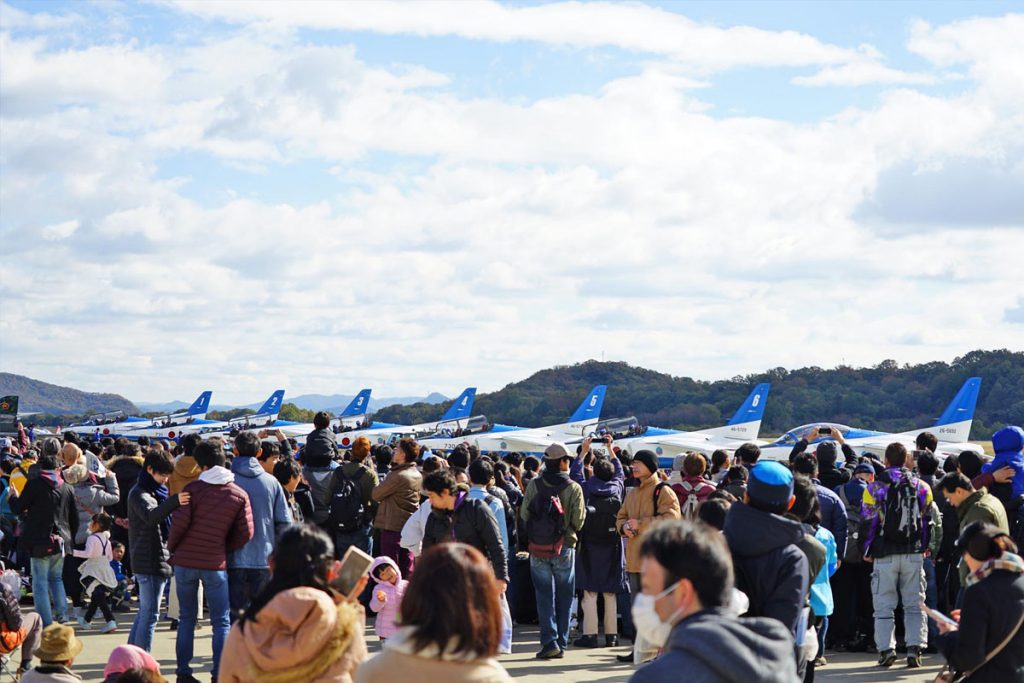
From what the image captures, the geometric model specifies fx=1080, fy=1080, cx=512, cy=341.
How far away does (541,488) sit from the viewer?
30.3 ft

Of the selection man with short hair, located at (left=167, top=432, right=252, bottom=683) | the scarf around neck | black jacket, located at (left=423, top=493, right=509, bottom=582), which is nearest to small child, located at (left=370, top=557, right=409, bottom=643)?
black jacket, located at (left=423, top=493, right=509, bottom=582)

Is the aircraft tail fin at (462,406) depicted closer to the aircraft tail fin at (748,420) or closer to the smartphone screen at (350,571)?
the aircraft tail fin at (748,420)

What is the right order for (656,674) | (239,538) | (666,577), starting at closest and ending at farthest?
(656,674)
(666,577)
(239,538)

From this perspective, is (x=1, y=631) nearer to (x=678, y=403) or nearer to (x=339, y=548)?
(x=339, y=548)

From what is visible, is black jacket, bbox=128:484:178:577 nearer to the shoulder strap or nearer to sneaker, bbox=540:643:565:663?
sneaker, bbox=540:643:565:663

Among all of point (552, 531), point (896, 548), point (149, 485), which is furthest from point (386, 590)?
point (896, 548)

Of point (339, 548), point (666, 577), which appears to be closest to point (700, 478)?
point (339, 548)

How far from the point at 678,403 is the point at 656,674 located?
124916 millimetres

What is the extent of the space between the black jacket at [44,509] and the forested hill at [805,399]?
99448 millimetres

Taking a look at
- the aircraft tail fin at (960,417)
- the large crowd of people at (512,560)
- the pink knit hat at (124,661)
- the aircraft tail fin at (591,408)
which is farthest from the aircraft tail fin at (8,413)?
the aircraft tail fin at (591,408)

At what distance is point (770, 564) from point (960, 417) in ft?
140

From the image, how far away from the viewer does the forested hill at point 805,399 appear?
111125mm

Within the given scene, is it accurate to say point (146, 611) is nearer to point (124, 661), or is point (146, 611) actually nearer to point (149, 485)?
point (149, 485)

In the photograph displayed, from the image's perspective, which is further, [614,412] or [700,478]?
[614,412]
